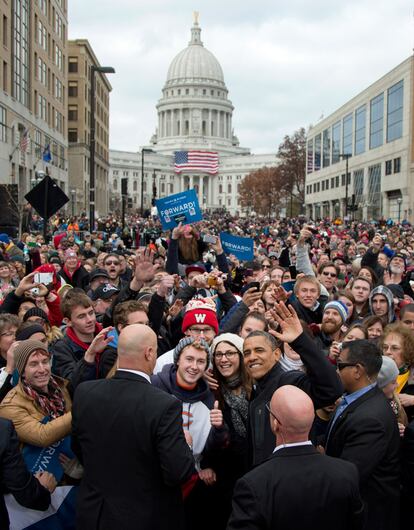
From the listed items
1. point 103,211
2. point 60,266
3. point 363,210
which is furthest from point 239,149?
point 60,266

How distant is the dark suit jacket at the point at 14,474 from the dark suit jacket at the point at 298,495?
4.87 ft

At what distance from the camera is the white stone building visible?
173 feet

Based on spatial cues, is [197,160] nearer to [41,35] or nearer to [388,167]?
[388,167]

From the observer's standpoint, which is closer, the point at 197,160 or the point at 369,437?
the point at 369,437

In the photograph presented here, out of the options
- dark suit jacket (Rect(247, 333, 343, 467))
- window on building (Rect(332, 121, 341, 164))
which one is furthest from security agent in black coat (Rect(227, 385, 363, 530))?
window on building (Rect(332, 121, 341, 164))

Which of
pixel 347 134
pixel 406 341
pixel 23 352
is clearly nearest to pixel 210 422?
pixel 23 352

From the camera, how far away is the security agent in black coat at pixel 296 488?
114 inches

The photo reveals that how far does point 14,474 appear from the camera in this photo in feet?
12.3

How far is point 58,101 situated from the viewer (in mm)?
56000

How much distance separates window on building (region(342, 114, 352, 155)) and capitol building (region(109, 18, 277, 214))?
8862cm

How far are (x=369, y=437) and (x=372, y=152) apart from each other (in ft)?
204

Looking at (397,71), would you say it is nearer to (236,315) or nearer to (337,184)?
(337,184)

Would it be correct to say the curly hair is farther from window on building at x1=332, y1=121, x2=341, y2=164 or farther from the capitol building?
the capitol building

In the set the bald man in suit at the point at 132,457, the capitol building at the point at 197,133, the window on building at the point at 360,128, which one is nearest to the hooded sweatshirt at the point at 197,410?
the bald man in suit at the point at 132,457
